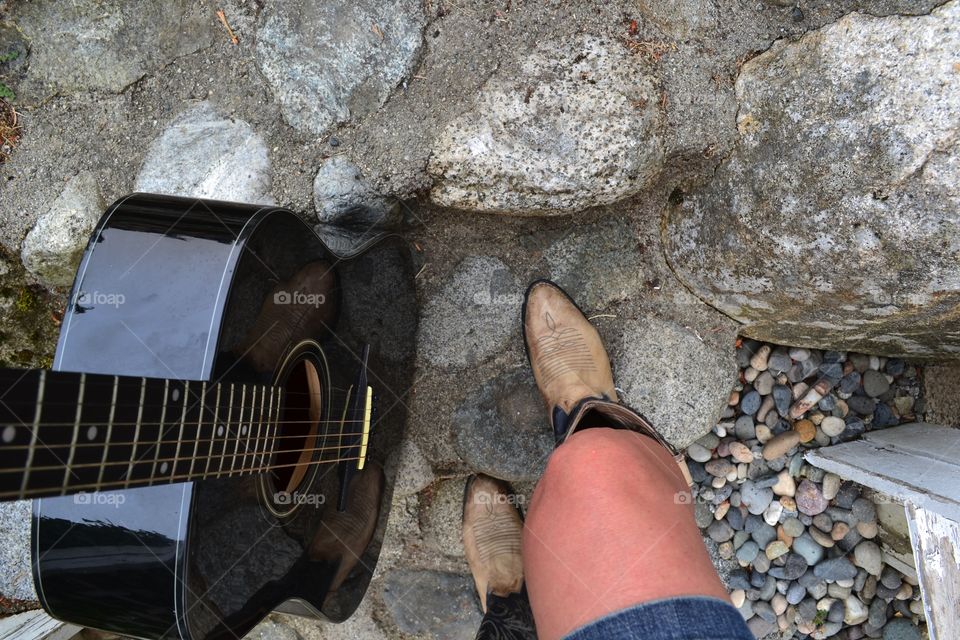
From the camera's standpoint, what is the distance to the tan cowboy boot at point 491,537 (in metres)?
2.26

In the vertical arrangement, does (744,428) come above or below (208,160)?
below

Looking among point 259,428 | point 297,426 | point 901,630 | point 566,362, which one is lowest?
point 901,630

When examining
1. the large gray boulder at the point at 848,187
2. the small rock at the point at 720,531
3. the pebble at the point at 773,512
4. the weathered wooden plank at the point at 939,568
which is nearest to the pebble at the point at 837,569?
the pebble at the point at 773,512

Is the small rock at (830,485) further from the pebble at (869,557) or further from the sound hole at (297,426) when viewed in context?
the sound hole at (297,426)

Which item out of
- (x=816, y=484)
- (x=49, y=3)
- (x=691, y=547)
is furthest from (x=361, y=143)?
(x=816, y=484)

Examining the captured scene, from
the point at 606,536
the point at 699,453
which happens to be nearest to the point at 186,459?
the point at 606,536

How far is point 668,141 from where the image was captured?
176cm

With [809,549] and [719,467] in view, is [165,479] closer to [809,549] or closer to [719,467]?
[719,467]

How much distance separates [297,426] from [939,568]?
181cm

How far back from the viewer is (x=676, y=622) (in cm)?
132

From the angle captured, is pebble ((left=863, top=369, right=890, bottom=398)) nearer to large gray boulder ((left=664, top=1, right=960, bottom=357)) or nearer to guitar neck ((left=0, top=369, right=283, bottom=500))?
large gray boulder ((left=664, top=1, right=960, bottom=357))

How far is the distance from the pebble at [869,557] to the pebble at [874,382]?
60 cm

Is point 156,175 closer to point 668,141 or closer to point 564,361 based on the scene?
point 564,361

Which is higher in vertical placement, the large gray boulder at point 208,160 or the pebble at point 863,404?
the large gray boulder at point 208,160
